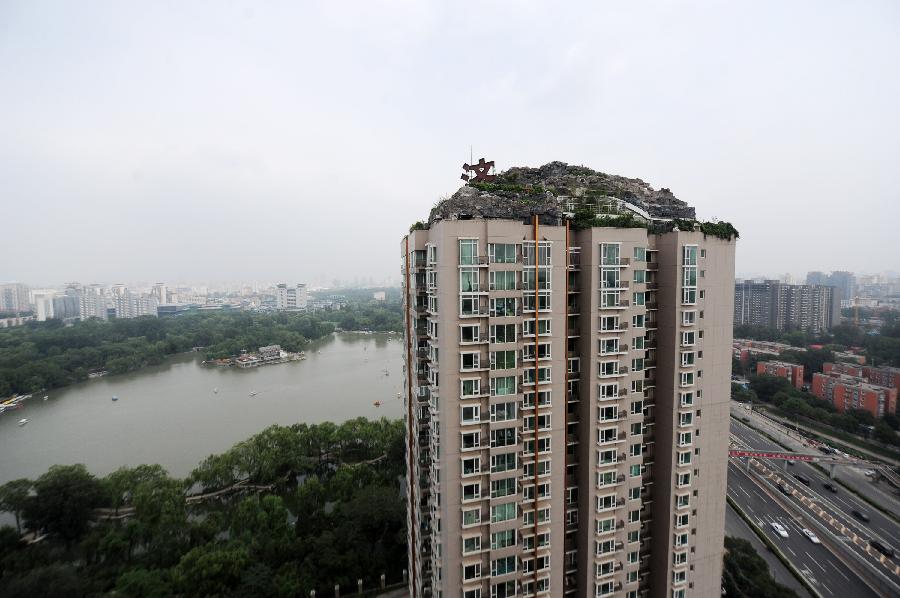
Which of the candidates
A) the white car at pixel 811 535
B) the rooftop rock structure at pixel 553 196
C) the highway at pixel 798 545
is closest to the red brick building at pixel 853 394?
the highway at pixel 798 545

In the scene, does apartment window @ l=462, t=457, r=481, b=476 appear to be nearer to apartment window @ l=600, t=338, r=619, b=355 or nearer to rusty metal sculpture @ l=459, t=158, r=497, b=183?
apartment window @ l=600, t=338, r=619, b=355

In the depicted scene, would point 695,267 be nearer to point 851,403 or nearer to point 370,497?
point 370,497

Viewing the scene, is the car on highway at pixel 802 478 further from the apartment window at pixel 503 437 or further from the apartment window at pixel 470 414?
the apartment window at pixel 470 414

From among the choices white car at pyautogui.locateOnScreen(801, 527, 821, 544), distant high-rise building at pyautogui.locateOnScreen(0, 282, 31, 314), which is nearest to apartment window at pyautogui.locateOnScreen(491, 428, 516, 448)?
white car at pyautogui.locateOnScreen(801, 527, 821, 544)

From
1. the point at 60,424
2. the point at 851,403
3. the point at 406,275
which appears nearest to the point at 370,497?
the point at 406,275

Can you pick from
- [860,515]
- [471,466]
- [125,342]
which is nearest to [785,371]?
[860,515]
